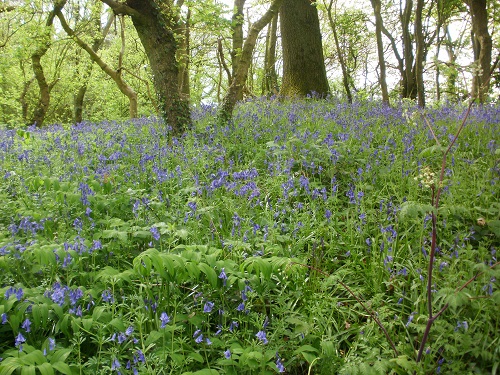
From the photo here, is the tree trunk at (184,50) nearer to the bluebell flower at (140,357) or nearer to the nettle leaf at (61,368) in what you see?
the bluebell flower at (140,357)

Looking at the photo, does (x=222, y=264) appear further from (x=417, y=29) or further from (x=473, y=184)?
(x=417, y=29)

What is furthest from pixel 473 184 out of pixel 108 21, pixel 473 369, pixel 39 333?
pixel 108 21

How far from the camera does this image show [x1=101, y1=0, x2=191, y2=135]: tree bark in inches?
250

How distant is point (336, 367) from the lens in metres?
2.21

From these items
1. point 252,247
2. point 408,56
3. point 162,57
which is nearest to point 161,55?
point 162,57

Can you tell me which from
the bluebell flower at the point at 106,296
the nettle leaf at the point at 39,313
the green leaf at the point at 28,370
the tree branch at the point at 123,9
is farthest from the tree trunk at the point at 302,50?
the green leaf at the point at 28,370

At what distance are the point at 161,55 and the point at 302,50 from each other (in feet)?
13.3

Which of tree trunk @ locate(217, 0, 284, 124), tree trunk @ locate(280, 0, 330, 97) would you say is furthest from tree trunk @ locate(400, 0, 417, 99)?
tree trunk @ locate(217, 0, 284, 124)

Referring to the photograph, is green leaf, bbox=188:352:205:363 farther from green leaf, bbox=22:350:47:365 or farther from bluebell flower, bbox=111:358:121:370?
green leaf, bbox=22:350:47:365

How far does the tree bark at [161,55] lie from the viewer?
634 centimetres

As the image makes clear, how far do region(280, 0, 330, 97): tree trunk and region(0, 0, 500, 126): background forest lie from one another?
15 cm

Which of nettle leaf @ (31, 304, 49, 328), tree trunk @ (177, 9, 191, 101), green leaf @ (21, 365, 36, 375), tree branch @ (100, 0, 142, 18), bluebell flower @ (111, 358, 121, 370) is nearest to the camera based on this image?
green leaf @ (21, 365, 36, 375)

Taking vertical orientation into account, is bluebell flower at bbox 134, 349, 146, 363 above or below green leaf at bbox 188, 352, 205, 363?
above

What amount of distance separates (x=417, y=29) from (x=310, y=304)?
28.2ft
